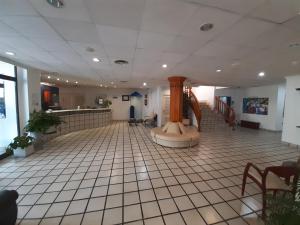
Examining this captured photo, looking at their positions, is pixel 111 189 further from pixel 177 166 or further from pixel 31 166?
pixel 31 166

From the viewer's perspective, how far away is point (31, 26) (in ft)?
7.04

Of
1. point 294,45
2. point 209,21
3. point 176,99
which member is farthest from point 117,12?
point 176,99

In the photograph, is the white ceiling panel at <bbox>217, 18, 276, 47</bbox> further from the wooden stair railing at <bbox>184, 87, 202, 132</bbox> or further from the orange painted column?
the wooden stair railing at <bbox>184, 87, 202, 132</bbox>

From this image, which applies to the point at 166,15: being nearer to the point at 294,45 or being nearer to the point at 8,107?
the point at 294,45

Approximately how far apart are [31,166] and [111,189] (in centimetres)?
234

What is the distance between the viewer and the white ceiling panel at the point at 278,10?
60.3 inches

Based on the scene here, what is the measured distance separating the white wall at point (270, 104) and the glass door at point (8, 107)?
11.6 meters

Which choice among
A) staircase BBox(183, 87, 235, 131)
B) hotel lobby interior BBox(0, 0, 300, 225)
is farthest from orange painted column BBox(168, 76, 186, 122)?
staircase BBox(183, 87, 235, 131)

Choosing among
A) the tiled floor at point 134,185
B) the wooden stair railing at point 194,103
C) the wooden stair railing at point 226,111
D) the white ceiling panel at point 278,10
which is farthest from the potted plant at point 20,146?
the wooden stair railing at point 226,111

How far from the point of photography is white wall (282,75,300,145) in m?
5.30

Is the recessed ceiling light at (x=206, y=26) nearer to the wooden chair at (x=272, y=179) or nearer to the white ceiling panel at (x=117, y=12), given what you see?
the white ceiling panel at (x=117, y=12)

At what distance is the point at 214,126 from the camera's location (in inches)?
349

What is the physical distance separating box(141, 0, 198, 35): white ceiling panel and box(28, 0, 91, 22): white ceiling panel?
74 cm

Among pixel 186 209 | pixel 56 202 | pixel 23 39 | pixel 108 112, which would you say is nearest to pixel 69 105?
pixel 108 112
